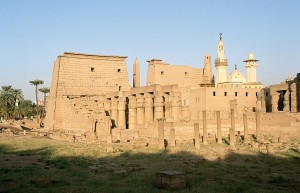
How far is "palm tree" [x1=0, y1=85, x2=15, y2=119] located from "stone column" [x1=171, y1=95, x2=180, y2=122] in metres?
40.2

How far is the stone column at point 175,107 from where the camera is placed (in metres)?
27.9

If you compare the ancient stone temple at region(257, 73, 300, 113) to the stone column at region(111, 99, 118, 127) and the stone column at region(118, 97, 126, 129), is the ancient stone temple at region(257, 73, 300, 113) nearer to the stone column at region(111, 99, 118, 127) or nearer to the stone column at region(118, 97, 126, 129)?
the stone column at region(118, 97, 126, 129)

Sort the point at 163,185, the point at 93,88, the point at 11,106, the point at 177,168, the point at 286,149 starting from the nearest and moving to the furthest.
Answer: the point at 163,185
the point at 177,168
the point at 286,149
the point at 93,88
the point at 11,106

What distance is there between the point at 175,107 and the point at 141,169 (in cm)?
1360

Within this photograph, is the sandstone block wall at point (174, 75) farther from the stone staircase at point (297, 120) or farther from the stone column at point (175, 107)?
the stone staircase at point (297, 120)

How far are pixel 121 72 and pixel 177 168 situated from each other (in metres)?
26.0

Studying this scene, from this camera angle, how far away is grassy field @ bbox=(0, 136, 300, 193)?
11.3m

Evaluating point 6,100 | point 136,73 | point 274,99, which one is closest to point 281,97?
point 274,99

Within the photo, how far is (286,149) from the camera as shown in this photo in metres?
20.7

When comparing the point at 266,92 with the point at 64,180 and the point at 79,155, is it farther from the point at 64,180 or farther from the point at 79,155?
the point at 64,180

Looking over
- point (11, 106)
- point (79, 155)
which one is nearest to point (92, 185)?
point (79, 155)

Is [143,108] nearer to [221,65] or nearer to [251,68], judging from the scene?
[221,65]

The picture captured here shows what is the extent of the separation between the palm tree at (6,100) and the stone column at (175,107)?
4019 cm

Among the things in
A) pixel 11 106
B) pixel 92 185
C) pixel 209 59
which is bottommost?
pixel 92 185
